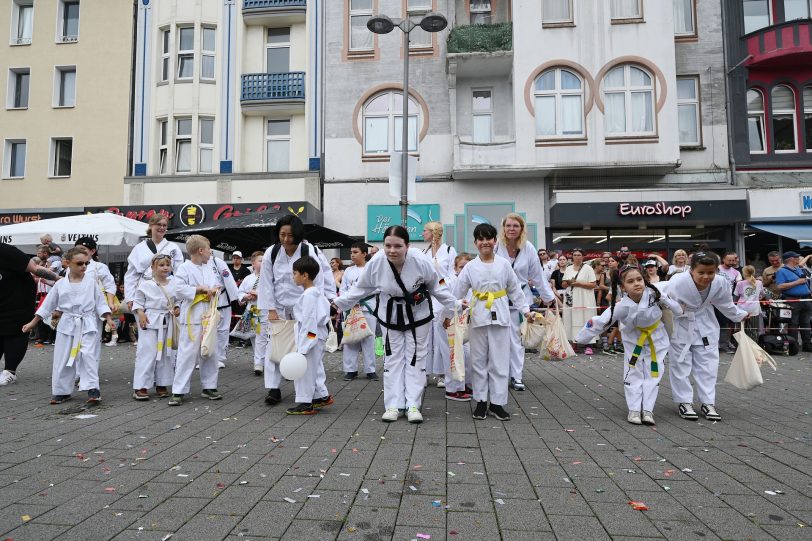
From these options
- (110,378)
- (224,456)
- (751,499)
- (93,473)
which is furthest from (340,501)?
(110,378)

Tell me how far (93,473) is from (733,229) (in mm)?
19781

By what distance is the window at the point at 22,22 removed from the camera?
75.3ft

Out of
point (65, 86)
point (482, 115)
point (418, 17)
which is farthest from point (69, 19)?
point (482, 115)

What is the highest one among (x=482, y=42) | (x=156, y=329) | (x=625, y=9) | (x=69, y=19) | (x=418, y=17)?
(x=69, y=19)

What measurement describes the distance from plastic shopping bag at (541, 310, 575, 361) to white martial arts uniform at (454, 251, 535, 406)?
2.56 ft

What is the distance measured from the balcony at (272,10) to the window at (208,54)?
5.00 feet

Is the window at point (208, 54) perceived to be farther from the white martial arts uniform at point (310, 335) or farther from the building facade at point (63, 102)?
the white martial arts uniform at point (310, 335)

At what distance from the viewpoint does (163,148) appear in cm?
2152

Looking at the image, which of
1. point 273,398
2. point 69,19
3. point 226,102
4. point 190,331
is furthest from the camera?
point 69,19

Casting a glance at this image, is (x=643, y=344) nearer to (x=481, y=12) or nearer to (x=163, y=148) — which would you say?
(x=481, y=12)

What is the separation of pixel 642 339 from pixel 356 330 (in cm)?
406

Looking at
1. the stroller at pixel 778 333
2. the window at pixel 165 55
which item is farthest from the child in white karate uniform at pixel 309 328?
the window at pixel 165 55

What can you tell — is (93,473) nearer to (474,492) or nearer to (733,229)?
(474,492)

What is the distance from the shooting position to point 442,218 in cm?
1962
